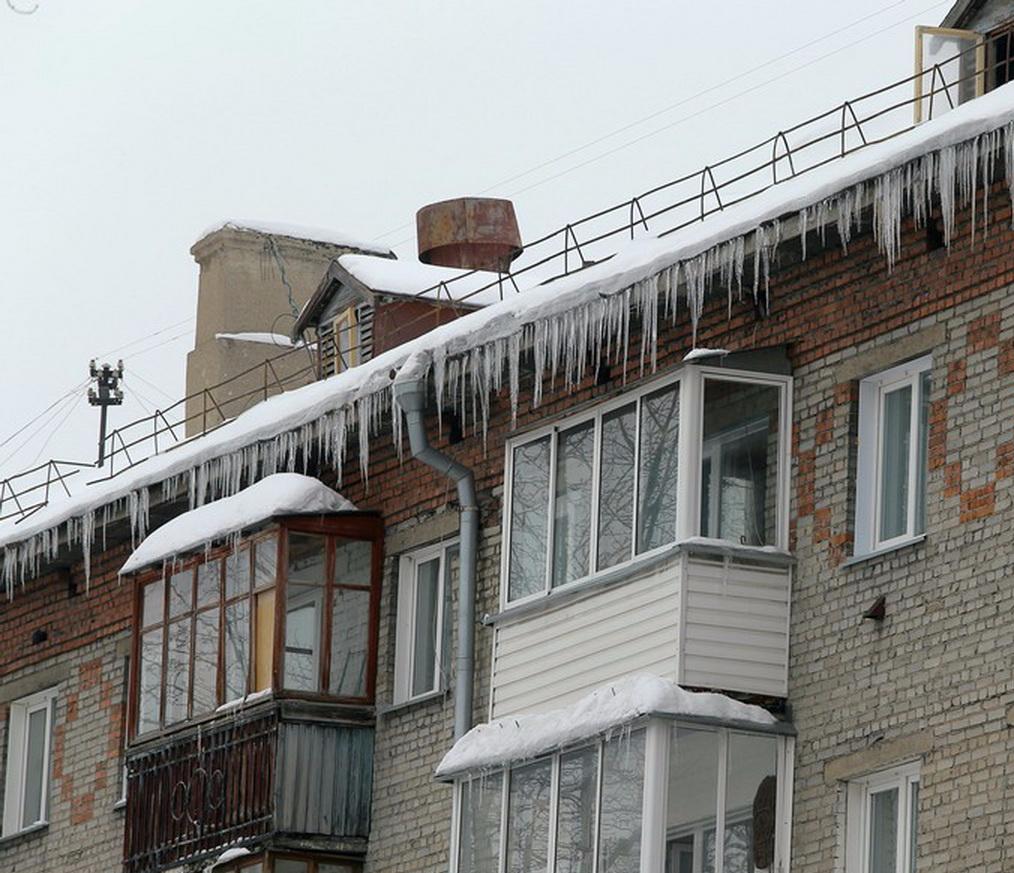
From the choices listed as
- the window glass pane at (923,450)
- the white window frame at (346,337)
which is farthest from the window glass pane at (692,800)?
the white window frame at (346,337)

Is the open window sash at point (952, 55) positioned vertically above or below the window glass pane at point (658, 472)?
above

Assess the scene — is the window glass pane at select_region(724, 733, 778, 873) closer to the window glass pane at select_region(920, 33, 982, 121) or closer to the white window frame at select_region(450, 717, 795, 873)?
the white window frame at select_region(450, 717, 795, 873)

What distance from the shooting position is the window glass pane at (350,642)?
76.8 ft

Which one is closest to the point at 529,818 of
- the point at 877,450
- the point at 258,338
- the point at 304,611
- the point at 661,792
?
the point at 661,792

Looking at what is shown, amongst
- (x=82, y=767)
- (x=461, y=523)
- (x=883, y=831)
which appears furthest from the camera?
(x=82, y=767)

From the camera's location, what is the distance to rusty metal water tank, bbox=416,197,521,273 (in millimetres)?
29828

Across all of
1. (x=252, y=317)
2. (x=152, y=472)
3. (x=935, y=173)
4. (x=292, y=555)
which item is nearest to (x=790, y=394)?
(x=935, y=173)

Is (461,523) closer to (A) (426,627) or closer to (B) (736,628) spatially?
(A) (426,627)

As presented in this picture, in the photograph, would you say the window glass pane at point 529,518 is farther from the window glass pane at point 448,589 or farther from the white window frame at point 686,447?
the window glass pane at point 448,589

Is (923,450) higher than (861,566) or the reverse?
higher

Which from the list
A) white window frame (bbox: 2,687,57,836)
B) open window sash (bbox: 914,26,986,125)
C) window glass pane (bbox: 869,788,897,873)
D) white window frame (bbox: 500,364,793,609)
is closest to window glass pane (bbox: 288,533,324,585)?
white window frame (bbox: 500,364,793,609)

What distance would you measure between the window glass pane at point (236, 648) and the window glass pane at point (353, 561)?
750 millimetres

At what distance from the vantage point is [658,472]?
1961 centimetres

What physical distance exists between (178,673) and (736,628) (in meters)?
6.66
